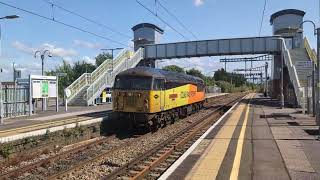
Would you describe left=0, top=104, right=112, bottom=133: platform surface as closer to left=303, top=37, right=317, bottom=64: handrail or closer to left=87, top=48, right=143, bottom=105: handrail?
left=87, top=48, right=143, bottom=105: handrail

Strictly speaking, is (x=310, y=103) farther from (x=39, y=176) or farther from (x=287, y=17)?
(x=287, y=17)

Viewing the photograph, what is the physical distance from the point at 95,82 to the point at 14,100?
613 inches

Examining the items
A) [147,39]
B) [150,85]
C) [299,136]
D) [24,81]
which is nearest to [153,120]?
[150,85]

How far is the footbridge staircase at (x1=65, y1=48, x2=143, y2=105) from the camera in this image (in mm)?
39906

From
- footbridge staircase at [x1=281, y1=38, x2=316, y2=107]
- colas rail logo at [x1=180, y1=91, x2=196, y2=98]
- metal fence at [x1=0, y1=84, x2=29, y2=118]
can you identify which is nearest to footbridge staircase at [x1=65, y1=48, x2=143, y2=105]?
metal fence at [x1=0, y1=84, x2=29, y2=118]

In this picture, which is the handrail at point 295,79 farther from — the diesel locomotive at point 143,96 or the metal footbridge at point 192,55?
the diesel locomotive at point 143,96

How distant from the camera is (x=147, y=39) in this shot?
60188 millimetres

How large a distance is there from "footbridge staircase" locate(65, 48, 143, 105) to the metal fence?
25.0ft

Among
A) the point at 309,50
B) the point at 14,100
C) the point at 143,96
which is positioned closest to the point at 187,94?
the point at 143,96

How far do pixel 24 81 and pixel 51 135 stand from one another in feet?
42.4

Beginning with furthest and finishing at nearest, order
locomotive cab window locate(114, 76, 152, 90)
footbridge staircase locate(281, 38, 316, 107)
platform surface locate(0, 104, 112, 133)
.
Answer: footbridge staircase locate(281, 38, 316, 107)
locomotive cab window locate(114, 76, 152, 90)
platform surface locate(0, 104, 112, 133)

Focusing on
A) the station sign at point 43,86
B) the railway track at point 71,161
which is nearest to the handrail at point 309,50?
the station sign at point 43,86

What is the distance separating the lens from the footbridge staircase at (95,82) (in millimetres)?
39906

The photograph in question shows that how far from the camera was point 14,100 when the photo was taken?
26.0m
